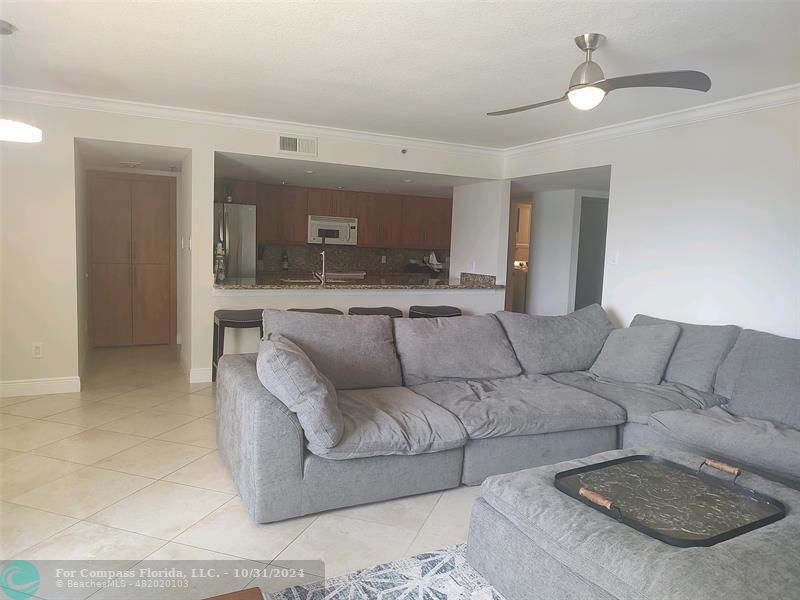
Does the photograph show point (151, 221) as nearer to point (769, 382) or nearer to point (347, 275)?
point (347, 275)

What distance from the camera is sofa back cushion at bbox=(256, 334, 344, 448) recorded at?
240 cm

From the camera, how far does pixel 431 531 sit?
2.50 meters

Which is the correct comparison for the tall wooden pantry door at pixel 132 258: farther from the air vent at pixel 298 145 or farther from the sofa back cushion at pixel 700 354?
the sofa back cushion at pixel 700 354

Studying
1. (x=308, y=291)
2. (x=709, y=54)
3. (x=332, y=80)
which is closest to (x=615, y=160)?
(x=709, y=54)

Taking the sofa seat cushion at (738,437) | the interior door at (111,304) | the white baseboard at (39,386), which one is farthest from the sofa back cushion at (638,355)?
the interior door at (111,304)

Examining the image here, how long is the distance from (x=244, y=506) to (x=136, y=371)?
10.9ft

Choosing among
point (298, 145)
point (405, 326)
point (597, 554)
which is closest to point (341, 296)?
point (298, 145)

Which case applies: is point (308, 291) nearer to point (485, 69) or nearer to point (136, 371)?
point (136, 371)

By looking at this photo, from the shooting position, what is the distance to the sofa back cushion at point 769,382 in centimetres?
298

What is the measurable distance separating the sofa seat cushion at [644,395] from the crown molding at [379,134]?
6.63 ft

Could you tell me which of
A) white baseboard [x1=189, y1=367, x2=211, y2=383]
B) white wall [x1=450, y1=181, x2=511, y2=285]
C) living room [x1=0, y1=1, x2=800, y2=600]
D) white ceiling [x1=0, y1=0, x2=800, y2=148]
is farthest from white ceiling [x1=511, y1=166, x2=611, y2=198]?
white baseboard [x1=189, y1=367, x2=211, y2=383]

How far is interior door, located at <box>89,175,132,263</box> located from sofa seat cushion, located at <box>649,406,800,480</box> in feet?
19.4

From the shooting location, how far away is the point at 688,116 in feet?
13.3

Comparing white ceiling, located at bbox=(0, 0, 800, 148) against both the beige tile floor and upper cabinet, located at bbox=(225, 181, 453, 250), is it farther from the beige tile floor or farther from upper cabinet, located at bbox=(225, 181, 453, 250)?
upper cabinet, located at bbox=(225, 181, 453, 250)
